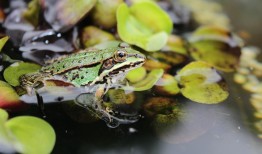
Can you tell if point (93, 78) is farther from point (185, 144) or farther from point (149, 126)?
point (185, 144)

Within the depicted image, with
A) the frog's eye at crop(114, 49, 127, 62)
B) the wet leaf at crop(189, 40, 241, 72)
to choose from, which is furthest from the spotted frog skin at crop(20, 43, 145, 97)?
the wet leaf at crop(189, 40, 241, 72)

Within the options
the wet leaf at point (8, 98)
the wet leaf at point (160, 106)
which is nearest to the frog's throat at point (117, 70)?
the wet leaf at point (160, 106)

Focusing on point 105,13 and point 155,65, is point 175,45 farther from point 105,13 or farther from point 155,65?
point 105,13

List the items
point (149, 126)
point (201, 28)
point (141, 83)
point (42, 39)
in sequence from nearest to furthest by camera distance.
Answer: point (149, 126)
point (141, 83)
point (42, 39)
point (201, 28)

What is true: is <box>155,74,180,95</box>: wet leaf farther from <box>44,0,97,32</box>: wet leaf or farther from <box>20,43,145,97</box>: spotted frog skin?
<box>44,0,97,32</box>: wet leaf

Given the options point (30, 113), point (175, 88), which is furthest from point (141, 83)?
point (30, 113)

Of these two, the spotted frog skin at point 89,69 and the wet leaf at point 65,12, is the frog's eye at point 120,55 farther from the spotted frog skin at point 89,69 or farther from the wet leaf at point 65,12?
the wet leaf at point 65,12
